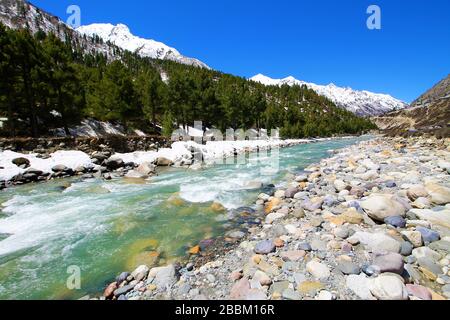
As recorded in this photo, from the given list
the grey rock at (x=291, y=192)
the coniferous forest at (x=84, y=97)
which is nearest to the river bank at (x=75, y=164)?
the coniferous forest at (x=84, y=97)

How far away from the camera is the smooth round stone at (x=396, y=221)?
6152 mm

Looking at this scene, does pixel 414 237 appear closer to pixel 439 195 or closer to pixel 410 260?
pixel 410 260

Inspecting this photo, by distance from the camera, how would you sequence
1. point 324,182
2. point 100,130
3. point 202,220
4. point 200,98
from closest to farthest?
point 202,220, point 324,182, point 100,130, point 200,98

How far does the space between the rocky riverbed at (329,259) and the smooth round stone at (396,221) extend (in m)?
0.02

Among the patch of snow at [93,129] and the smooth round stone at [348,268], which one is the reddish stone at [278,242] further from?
the patch of snow at [93,129]

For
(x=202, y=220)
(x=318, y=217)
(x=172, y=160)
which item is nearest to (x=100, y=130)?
(x=172, y=160)

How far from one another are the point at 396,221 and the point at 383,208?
471 mm

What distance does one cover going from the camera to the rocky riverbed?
13.7ft

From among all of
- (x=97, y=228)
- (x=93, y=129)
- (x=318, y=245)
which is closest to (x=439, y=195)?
(x=318, y=245)

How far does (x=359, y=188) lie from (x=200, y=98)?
145 ft
